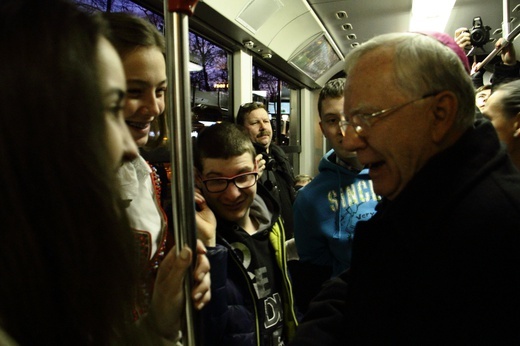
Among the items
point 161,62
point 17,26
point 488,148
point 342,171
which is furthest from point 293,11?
point 17,26

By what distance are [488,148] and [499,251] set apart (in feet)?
0.77

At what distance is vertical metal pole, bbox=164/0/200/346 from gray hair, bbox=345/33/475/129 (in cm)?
58

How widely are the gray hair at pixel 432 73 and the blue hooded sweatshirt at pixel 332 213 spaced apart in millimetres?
727

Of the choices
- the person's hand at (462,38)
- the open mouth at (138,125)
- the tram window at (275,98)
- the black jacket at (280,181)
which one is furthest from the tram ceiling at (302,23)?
the open mouth at (138,125)

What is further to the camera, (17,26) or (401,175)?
(401,175)

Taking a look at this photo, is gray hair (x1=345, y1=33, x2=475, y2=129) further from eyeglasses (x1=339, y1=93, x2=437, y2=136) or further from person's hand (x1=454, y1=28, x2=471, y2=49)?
person's hand (x1=454, y1=28, x2=471, y2=49)

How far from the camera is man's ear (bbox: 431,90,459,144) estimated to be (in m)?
0.98

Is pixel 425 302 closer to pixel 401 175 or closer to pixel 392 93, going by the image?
pixel 401 175

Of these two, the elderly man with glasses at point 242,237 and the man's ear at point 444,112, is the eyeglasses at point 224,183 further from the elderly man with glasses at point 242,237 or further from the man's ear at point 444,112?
the man's ear at point 444,112

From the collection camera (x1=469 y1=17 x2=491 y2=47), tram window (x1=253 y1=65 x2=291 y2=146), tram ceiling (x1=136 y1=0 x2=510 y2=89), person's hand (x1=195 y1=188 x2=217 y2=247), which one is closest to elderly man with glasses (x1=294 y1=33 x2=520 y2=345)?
person's hand (x1=195 y1=188 x2=217 y2=247)

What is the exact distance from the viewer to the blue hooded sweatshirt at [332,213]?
64.1 inches

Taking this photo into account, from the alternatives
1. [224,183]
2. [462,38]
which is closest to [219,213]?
[224,183]

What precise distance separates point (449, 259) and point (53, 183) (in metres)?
0.71

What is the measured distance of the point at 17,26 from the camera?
53 centimetres
